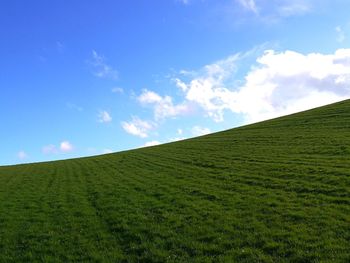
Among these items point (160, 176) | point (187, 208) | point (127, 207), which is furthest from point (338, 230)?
point (160, 176)

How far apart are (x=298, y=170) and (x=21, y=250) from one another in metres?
21.6

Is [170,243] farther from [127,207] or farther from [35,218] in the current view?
[35,218]

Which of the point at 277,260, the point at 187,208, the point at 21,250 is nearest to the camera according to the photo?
the point at 277,260

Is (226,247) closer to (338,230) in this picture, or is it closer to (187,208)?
(338,230)

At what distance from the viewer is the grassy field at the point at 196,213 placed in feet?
58.9

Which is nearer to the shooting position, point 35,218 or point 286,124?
point 35,218

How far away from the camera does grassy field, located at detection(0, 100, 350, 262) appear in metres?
18.0

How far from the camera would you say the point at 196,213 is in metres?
24.2

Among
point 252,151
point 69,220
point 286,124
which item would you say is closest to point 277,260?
point 69,220

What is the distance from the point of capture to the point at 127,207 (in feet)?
91.5

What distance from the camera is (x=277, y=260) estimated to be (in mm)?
15906

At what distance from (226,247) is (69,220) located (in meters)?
12.0

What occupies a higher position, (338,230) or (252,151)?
(252,151)

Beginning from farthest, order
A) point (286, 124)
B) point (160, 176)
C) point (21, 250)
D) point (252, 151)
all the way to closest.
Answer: point (286, 124)
point (252, 151)
point (160, 176)
point (21, 250)
